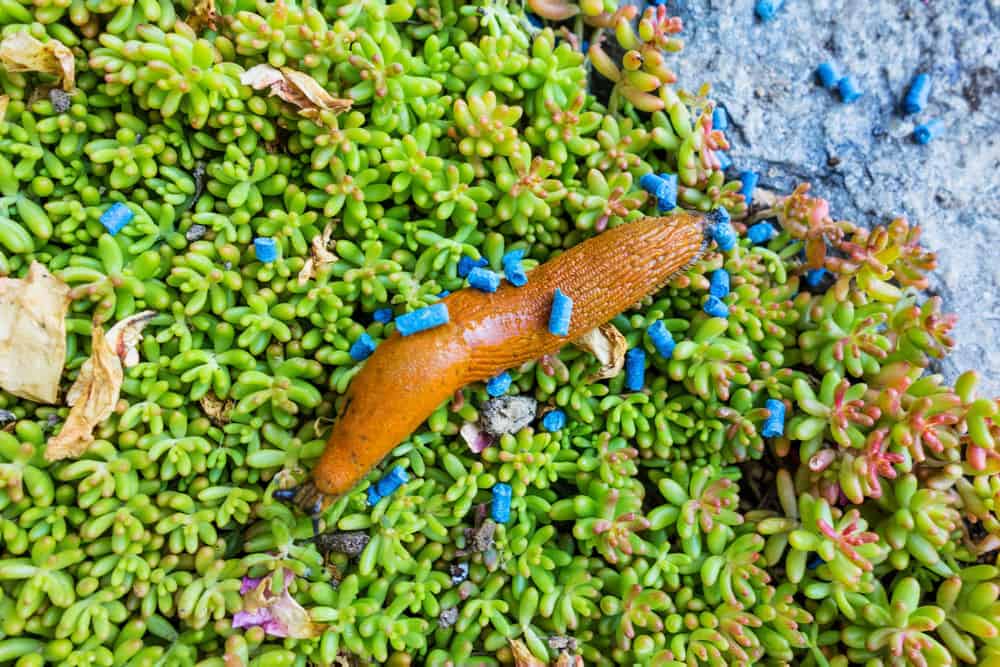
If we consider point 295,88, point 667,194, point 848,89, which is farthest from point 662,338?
Result: point 295,88

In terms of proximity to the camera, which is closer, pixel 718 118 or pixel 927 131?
pixel 718 118

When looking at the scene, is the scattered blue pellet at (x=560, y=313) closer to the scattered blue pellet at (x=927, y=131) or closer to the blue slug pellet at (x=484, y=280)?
the blue slug pellet at (x=484, y=280)

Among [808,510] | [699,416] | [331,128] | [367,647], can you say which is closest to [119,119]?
[331,128]

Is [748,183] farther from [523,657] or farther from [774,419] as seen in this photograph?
[523,657]

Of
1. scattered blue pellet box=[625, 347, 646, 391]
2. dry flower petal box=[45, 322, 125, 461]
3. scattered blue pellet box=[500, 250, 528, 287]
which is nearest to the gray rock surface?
scattered blue pellet box=[625, 347, 646, 391]

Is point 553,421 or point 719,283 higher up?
point 719,283

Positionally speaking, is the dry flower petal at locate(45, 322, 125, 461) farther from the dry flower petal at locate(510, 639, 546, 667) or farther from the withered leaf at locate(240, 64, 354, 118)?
the dry flower petal at locate(510, 639, 546, 667)

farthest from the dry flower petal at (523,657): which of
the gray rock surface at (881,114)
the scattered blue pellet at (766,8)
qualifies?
the scattered blue pellet at (766,8)
